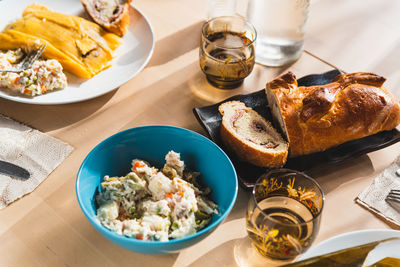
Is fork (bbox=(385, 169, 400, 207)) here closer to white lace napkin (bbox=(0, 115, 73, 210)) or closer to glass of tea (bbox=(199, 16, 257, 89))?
glass of tea (bbox=(199, 16, 257, 89))

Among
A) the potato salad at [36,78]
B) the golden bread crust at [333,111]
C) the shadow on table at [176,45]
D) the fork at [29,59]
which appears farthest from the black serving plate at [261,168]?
the fork at [29,59]

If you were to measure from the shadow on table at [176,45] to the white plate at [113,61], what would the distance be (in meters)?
0.07

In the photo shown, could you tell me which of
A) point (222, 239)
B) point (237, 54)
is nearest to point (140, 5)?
point (237, 54)

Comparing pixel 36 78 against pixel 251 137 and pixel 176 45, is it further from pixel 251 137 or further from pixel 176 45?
pixel 251 137

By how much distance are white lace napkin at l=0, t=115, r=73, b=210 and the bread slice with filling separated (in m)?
0.53

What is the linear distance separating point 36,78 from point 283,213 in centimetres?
95

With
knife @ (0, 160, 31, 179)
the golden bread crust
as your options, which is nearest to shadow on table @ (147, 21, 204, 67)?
the golden bread crust

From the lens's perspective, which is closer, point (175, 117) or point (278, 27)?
point (175, 117)

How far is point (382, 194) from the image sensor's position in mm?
1260

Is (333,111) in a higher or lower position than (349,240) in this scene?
higher

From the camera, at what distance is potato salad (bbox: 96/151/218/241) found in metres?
0.96

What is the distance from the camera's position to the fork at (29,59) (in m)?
1.43

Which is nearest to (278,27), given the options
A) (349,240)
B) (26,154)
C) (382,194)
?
(382,194)

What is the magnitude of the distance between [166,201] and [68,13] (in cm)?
118
